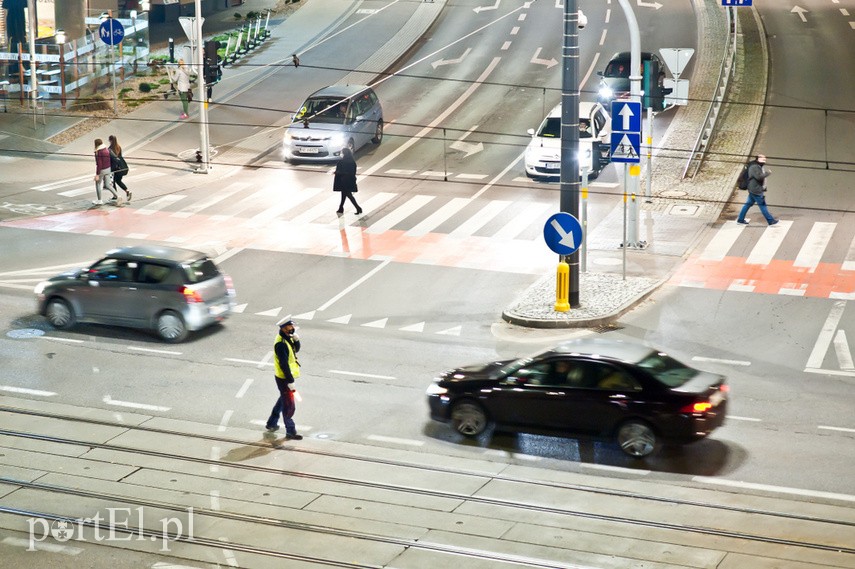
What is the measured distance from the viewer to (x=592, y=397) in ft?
53.2

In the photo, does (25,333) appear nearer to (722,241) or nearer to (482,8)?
(722,241)

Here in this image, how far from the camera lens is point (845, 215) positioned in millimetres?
29172

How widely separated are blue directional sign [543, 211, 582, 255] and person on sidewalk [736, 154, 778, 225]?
800cm

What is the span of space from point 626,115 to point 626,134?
0.38 meters

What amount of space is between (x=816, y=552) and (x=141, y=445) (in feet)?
29.0

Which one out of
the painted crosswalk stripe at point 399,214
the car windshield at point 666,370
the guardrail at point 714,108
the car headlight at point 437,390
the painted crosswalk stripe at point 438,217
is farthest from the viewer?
the guardrail at point 714,108

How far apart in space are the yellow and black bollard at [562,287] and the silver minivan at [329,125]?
12.5 m

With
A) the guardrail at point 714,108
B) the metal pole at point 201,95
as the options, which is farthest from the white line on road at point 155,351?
the guardrail at point 714,108

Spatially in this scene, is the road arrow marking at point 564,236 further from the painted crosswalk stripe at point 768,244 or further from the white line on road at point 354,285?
the painted crosswalk stripe at point 768,244

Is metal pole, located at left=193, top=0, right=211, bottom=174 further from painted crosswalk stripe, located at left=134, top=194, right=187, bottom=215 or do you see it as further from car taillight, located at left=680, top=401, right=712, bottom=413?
car taillight, located at left=680, top=401, right=712, bottom=413

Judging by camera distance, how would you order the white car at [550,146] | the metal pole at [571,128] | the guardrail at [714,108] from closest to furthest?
the metal pole at [571,128] → the white car at [550,146] → the guardrail at [714,108]

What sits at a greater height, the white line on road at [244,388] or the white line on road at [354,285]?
the white line on road at [354,285]

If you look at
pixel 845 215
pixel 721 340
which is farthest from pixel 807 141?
pixel 721 340

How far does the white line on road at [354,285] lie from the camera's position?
2366 cm
